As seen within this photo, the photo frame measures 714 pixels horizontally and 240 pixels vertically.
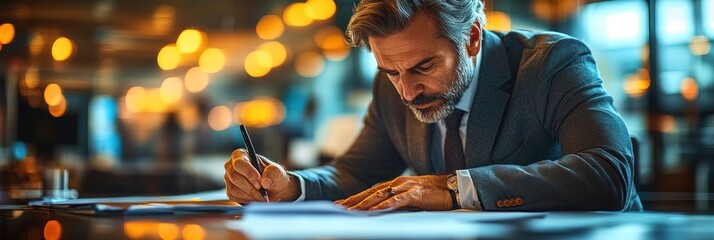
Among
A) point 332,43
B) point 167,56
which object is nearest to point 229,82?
point 167,56

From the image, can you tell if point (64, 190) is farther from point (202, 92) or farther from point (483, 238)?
point (202, 92)

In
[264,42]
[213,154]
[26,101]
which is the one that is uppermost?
[264,42]

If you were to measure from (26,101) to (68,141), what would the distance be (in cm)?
81

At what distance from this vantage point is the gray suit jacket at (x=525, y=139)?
1529 millimetres

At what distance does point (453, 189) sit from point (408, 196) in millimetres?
105

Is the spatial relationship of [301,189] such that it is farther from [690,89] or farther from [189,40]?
[189,40]

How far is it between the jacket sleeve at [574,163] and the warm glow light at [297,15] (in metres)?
6.70

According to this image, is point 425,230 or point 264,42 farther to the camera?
point 264,42

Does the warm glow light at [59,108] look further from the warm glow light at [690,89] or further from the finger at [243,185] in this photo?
the finger at [243,185]

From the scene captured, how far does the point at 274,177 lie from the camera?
1855mm

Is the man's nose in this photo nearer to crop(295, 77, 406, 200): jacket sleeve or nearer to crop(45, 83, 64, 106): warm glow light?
crop(295, 77, 406, 200): jacket sleeve

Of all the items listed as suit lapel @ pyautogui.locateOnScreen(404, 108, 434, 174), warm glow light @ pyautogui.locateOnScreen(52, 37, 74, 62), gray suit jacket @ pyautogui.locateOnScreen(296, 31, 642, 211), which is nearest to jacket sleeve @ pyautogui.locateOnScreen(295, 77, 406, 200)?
gray suit jacket @ pyautogui.locateOnScreen(296, 31, 642, 211)

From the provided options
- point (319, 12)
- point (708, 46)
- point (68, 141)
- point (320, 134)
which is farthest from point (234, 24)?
point (708, 46)

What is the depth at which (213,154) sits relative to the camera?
8.26 meters
